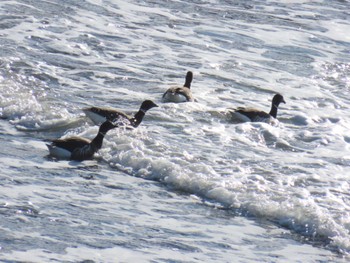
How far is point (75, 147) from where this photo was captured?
13.7 m

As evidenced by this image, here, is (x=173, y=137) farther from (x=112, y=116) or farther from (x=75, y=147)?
(x=75, y=147)

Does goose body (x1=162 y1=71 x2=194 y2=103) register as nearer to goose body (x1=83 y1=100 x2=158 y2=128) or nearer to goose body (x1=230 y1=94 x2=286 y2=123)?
goose body (x1=230 y1=94 x2=286 y2=123)

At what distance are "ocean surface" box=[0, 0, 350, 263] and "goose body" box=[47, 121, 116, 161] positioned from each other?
16 centimetres

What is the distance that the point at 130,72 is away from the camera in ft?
66.2

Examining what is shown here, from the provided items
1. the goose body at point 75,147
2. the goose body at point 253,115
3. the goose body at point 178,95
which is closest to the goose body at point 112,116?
the goose body at point 75,147

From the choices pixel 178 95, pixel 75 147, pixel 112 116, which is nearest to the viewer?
pixel 75 147

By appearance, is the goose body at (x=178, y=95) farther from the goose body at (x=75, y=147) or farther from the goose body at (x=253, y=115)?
the goose body at (x=75, y=147)

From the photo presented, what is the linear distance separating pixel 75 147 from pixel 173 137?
2193mm

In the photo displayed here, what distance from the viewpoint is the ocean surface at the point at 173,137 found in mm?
10586

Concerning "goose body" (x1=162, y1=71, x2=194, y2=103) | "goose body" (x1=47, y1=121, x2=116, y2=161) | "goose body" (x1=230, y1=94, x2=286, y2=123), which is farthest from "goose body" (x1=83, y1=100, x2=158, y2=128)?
"goose body" (x1=230, y1=94, x2=286, y2=123)

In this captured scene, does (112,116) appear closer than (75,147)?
No

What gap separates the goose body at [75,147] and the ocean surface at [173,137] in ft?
0.52

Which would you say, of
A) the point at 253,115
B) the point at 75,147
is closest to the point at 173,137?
the point at 75,147

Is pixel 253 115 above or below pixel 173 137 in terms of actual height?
above
